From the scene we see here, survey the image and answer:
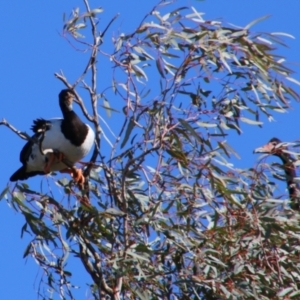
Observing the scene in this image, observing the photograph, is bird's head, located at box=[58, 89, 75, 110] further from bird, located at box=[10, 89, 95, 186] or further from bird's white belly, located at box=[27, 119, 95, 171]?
bird's white belly, located at box=[27, 119, 95, 171]

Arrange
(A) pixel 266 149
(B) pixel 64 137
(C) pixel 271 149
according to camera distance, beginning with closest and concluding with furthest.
Result: (C) pixel 271 149
(A) pixel 266 149
(B) pixel 64 137

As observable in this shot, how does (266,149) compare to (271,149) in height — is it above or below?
above

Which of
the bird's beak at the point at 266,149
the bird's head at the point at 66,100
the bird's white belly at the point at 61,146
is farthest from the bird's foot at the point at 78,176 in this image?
the bird's beak at the point at 266,149

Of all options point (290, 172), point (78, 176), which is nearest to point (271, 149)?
point (290, 172)

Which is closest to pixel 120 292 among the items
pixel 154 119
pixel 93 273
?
pixel 93 273

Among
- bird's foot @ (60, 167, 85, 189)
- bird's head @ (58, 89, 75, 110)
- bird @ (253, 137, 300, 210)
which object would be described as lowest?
bird @ (253, 137, 300, 210)

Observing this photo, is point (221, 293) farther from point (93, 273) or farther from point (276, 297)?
point (93, 273)

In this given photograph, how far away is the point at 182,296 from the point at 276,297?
0.47 meters

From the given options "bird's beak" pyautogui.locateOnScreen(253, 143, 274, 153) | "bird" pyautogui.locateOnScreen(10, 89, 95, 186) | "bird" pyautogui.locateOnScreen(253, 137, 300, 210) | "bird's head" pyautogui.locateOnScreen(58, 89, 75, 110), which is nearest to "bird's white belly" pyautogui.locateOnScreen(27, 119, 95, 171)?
"bird" pyautogui.locateOnScreen(10, 89, 95, 186)

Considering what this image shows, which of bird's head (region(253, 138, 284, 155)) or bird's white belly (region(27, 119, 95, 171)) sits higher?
bird's white belly (region(27, 119, 95, 171))

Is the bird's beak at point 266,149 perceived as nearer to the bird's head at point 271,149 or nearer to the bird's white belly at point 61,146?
the bird's head at point 271,149

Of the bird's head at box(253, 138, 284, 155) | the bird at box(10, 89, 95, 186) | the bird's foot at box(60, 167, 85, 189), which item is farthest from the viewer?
the bird at box(10, 89, 95, 186)

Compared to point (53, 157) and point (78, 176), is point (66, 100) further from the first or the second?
point (78, 176)

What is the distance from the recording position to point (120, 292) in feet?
16.5
